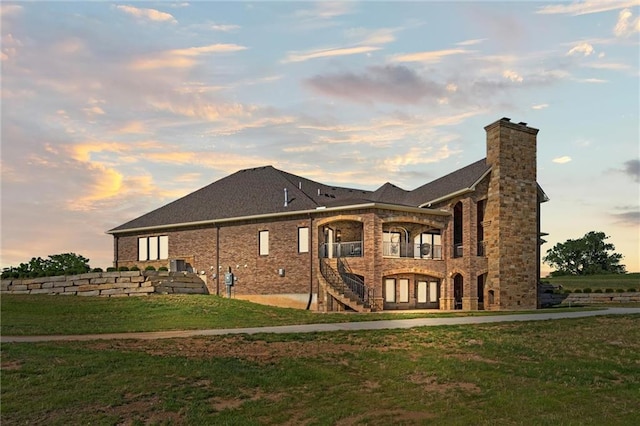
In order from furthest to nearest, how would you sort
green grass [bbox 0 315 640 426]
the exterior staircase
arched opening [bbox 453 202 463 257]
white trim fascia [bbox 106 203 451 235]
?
arched opening [bbox 453 202 463 257], white trim fascia [bbox 106 203 451 235], the exterior staircase, green grass [bbox 0 315 640 426]

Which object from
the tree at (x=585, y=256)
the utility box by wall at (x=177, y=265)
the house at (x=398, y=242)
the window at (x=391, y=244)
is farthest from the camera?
the tree at (x=585, y=256)

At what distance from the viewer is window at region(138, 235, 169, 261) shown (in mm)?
46487

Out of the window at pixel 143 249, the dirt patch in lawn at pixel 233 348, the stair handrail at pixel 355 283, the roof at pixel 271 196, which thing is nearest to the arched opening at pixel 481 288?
the roof at pixel 271 196

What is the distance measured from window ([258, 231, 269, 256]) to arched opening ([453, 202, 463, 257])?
40.0ft

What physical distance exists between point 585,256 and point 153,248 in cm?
7581

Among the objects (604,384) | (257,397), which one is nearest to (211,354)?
(257,397)

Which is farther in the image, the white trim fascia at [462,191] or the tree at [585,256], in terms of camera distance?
the tree at [585,256]

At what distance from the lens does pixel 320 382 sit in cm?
1510

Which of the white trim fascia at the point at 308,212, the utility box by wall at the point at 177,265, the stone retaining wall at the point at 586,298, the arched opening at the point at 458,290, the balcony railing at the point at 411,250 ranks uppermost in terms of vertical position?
the white trim fascia at the point at 308,212

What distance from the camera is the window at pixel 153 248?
46487mm

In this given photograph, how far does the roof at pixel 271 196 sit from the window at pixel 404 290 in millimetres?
4933

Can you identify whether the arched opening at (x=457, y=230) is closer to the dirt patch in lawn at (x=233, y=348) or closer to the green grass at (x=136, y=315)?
the green grass at (x=136, y=315)

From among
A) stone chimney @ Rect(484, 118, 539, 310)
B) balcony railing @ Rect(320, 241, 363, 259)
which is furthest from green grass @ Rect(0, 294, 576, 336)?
stone chimney @ Rect(484, 118, 539, 310)

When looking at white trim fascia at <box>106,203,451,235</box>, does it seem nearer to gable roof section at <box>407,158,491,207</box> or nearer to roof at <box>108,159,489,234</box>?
roof at <box>108,159,489,234</box>
